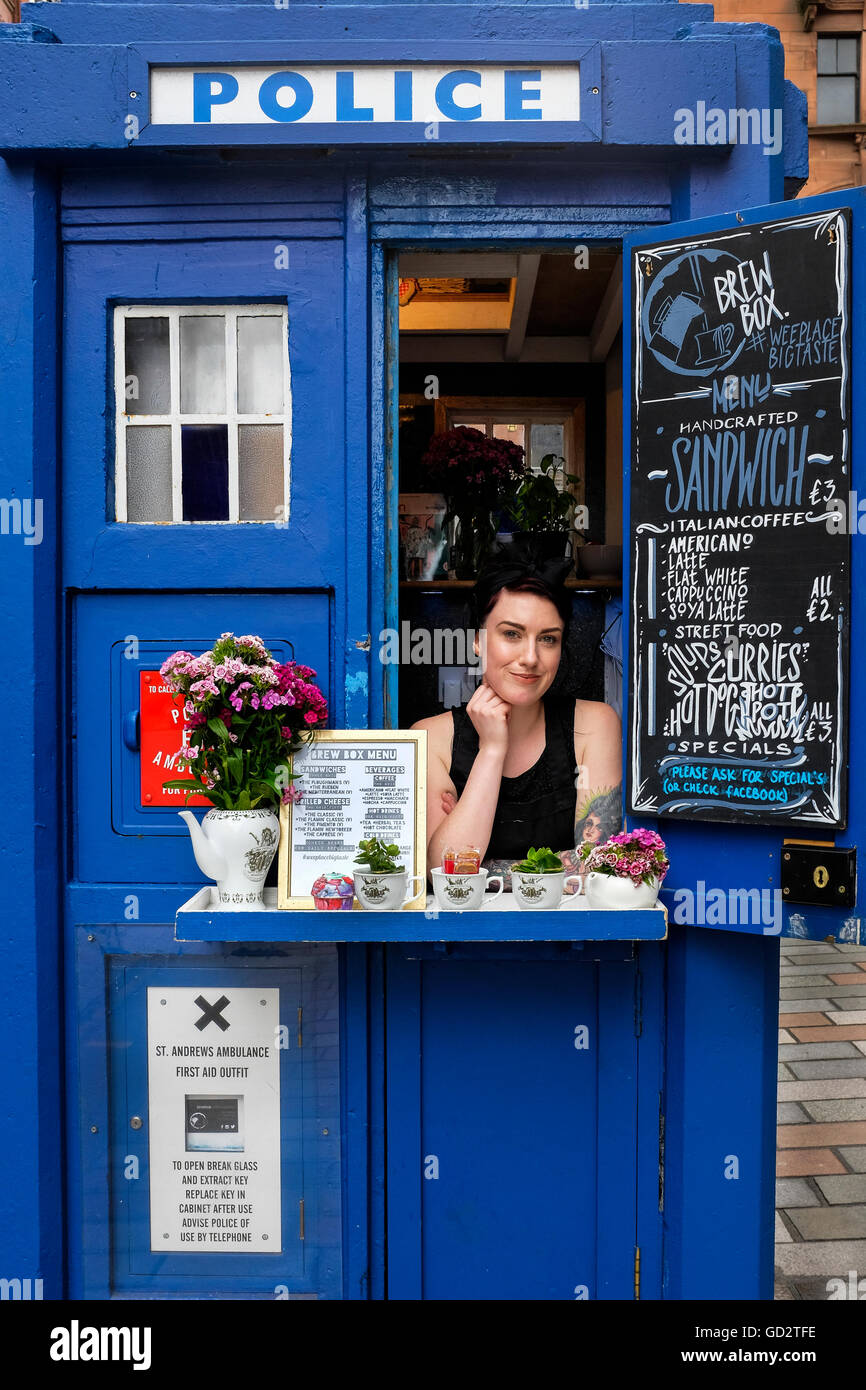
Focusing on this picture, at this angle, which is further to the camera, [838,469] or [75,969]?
[75,969]

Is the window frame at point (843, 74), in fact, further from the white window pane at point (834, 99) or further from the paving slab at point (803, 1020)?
the paving slab at point (803, 1020)

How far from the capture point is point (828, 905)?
103 inches

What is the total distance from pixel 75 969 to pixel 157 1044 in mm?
343

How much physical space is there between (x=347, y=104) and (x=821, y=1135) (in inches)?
192

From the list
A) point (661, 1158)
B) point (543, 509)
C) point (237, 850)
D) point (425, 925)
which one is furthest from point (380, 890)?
point (543, 509)

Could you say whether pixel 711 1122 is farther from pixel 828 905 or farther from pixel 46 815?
pixel 46 815

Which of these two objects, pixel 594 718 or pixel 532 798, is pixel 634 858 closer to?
pixel 532 798

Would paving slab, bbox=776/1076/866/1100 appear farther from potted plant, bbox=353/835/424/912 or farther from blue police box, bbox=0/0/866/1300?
potted plant, bbox=353/835/424/912

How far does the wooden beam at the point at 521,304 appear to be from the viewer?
13.0 ft

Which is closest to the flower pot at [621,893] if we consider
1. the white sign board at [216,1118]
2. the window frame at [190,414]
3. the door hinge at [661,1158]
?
the door hinge at [661,1158]

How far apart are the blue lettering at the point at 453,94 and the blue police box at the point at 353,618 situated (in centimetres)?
2

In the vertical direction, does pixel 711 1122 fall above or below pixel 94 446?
below

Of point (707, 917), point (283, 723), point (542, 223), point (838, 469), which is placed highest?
point (542, 223)

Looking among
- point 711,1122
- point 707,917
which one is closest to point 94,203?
point 707,917
